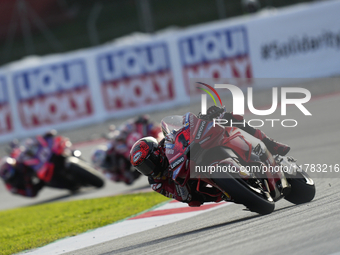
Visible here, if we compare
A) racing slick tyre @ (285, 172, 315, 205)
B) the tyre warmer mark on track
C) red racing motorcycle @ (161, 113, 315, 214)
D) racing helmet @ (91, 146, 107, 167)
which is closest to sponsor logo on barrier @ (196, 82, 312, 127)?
red racing motorcycle @ (161, 113, 315, 214)

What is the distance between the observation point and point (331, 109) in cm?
1183

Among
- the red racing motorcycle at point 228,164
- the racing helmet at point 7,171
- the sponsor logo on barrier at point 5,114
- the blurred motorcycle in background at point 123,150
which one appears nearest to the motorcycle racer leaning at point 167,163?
the red racing motorcycle at point 228,164

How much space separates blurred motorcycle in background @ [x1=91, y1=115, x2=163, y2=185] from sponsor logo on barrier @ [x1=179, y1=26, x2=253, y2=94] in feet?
20.4

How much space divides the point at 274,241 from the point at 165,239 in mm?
1278

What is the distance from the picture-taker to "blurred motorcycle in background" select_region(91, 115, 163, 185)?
9.23m

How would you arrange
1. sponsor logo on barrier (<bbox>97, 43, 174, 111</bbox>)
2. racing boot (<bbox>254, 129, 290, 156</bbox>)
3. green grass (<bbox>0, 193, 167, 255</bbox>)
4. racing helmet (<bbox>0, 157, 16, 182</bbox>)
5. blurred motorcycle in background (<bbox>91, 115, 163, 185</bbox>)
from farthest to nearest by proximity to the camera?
sponsor logo on barrier (<bbox>97, 43, 174, 111</bbox>) → racing helmet (<bbox>0, 157, 16, 182</bbox>) → blurred motorcycle in background (<bbox>91, 115, 163, 185</bbox>) → green grass (<bbox>0, 193, 167, 255</bbox>) → racing boot (<bbox>254, 129, 290, 156</bbox>)

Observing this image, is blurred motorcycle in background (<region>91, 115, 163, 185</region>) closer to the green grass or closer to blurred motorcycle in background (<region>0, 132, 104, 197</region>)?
blurred motorcycle in background (<region>0, 132, 104, 197</region>)

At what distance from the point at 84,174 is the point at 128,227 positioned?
3788 millimetres

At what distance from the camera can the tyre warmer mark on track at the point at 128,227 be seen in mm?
5488

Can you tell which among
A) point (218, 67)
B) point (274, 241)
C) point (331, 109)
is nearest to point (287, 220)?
point (274, 241)

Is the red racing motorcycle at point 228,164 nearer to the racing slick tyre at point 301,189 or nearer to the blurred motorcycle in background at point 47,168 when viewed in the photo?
the racing slick tyre at point 301,189

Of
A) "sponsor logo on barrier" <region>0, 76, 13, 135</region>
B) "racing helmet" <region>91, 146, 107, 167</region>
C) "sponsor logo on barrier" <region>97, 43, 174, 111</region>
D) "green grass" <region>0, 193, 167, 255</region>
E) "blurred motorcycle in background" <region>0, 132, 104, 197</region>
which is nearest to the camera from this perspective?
"green grass" <region>0, 193, 167, 255</region>

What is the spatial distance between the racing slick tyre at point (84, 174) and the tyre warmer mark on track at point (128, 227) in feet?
10.2

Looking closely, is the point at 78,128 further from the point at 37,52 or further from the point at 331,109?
the point at 37,52
